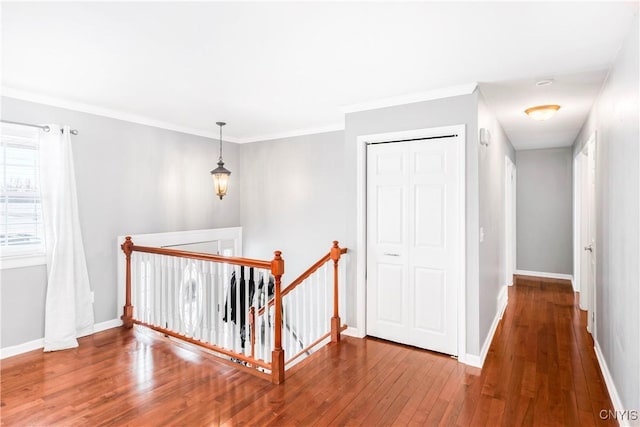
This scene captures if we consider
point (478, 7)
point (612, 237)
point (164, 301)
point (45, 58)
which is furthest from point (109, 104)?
point (612, 237)

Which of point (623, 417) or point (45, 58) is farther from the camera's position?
point (45, 58)

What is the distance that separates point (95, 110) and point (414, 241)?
3.75 meters

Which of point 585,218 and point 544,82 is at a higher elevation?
point 544,82

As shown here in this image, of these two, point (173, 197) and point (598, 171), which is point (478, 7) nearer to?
point (598, 171)

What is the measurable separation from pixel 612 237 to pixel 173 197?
4.72 meters

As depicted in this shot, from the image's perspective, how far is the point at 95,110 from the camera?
3.88 metres

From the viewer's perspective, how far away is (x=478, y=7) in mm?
1901

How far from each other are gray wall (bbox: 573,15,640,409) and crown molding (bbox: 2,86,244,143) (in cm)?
461

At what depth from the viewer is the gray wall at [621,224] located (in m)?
1.99

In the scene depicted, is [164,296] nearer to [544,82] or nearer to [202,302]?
[202,302]

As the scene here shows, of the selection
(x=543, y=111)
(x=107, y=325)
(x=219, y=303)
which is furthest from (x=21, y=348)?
(x=543, y=111)

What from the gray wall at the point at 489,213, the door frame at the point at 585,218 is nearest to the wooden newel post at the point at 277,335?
the gray wall at the point at 489,213

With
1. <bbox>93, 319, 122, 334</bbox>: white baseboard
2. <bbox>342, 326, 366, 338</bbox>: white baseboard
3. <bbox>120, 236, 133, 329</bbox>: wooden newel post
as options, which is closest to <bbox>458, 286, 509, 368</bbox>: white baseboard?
<bbox>342, 326, 366, 338</bbox>: white baseboard

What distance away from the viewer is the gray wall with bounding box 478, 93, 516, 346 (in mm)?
3309
